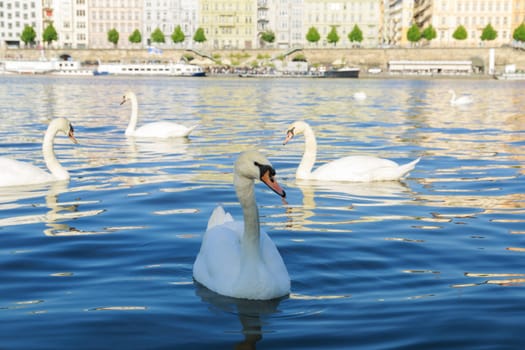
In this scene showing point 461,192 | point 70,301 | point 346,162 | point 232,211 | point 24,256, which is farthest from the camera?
point 346,162

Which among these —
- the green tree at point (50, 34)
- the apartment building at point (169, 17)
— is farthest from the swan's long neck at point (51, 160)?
the apartment building at point (169, 17)

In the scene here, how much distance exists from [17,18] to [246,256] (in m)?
147

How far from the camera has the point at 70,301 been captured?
5.81m

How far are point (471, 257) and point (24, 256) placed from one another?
13.3 ft

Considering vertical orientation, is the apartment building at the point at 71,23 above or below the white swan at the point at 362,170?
above

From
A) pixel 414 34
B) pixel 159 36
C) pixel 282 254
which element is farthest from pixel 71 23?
pixel 282 254

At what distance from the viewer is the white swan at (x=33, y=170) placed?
10883 millimetres

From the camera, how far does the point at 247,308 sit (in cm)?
573

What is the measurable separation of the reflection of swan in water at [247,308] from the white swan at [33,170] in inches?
221

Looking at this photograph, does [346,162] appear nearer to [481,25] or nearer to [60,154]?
[60,154]

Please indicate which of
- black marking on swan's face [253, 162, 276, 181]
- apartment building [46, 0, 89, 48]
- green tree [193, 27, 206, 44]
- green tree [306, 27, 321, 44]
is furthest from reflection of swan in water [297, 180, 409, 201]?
apartment building [46, 0, 89, 48]

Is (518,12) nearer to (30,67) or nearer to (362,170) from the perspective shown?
(30,67)

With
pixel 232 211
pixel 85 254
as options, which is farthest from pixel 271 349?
pixel 232 211

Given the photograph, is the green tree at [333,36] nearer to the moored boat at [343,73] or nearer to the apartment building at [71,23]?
the moored boat at [343,73]
